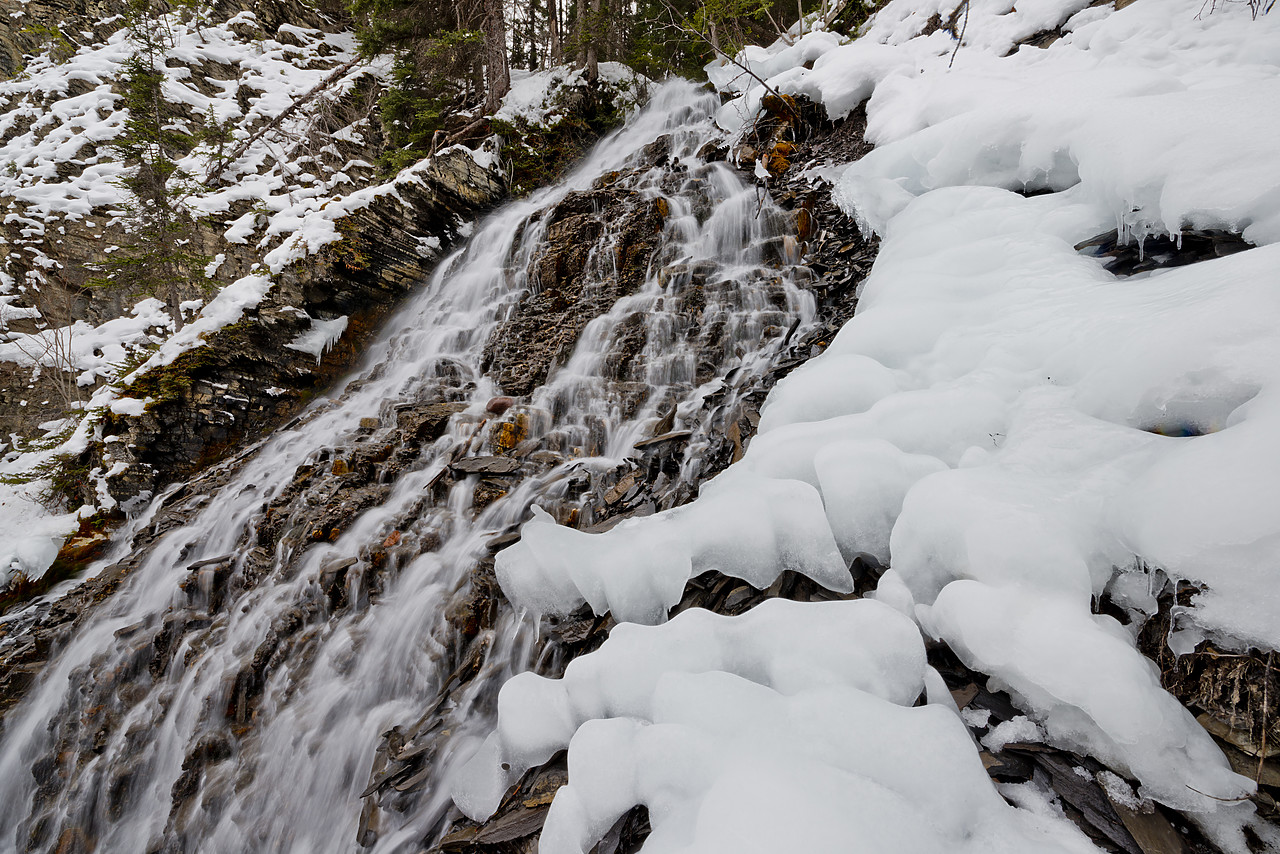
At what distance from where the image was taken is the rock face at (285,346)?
5.51 m

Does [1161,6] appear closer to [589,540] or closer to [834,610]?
[834,610]

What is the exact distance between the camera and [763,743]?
1.20 m

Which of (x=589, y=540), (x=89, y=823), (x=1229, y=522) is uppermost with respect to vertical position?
(x=1229, y=522)

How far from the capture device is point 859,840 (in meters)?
0.97

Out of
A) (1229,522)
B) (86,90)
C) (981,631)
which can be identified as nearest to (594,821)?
(981,631)

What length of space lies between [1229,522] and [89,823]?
565cm

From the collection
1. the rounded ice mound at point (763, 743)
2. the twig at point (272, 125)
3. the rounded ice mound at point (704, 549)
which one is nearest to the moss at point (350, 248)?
the twig at point (272, 125)

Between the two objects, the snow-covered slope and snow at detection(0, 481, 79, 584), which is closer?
the snow-covered slope

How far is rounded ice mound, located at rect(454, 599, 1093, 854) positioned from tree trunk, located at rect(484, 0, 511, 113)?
11.0 metres

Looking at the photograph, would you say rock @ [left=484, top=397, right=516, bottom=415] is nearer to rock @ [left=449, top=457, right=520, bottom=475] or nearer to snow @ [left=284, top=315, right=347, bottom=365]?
rock @ [left=449, top=457, right=520, bottom=475]

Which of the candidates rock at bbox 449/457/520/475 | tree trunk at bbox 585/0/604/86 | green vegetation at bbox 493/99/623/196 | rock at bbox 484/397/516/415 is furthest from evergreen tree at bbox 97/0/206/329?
tree trunk at bbox 585/0/604/86

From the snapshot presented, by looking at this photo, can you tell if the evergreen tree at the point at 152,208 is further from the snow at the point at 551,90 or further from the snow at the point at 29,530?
the snow at the point at 551,90

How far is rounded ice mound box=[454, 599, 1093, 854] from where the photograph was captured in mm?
1033

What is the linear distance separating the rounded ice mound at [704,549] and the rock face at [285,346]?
6.20 metres
